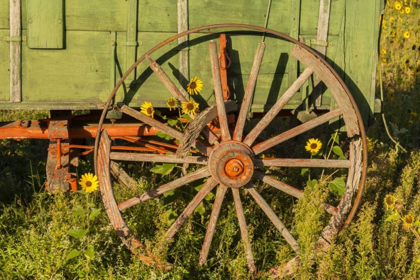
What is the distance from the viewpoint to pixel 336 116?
13.0 feet

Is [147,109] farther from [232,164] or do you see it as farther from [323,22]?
[323,22]

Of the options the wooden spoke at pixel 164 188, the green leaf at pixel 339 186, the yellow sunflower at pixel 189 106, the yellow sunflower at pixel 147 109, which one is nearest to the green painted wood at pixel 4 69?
the yellow sunflower at pixel 147 109

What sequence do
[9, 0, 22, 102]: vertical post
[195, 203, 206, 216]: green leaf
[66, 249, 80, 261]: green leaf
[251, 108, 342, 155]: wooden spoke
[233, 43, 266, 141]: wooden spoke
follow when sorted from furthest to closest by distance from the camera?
[195, 203, 206, 216]: green leaf, [251, 108, 342, 155]: wooden spoke, [233, 43, 266, 141]: wooden spoke, [9, 0, 22, 102]: vertical post, [66, 249, 80, 261]: green leaf

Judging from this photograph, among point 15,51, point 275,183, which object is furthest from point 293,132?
point 15,51

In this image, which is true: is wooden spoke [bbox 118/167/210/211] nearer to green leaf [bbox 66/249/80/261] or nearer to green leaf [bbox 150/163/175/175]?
green leaf [bbox 150/163/175/175]

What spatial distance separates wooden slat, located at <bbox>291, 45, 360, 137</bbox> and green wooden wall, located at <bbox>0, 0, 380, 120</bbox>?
0.17 metres

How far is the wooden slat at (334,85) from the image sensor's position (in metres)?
3.71

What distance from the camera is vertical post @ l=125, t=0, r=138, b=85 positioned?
3.62m

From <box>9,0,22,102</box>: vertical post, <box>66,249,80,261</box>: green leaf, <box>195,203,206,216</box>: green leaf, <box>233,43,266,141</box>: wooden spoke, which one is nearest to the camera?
<box>66,249,80,261</box>: green leaf

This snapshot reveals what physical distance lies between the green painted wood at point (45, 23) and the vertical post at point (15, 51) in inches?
2.4

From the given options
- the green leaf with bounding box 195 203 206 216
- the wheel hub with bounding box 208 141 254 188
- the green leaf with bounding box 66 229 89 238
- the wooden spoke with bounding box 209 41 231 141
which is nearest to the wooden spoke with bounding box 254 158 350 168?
the wheel hub with bounding box 208 141 254 188

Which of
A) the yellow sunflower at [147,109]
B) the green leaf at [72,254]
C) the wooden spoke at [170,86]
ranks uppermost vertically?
the wooden spoke at [170,86]

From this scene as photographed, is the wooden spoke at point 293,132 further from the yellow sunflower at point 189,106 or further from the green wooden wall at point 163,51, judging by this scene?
the yellow sunflower at point 189,106

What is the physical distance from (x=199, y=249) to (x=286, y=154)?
162cm
